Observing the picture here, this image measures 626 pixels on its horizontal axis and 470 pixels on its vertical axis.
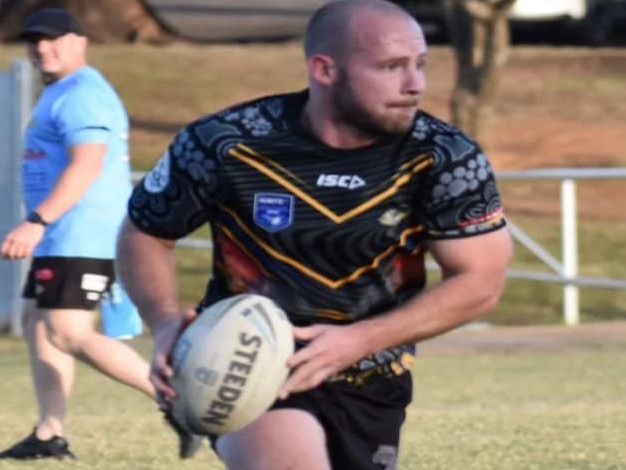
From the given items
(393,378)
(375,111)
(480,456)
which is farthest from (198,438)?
(480,456)

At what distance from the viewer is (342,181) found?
16.1 feet

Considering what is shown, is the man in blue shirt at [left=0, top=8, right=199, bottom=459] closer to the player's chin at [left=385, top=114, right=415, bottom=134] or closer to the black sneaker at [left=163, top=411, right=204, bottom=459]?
the black sneaker at [left=163, top=411, right=204, bottom=459]

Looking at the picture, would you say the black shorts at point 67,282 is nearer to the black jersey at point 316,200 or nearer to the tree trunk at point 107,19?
the black jersey at point 316,200

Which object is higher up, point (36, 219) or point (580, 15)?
point (36, 219)

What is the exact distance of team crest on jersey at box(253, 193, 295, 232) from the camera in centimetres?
495

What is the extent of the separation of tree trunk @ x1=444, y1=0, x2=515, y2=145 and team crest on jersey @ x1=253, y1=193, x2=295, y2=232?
18858 mm

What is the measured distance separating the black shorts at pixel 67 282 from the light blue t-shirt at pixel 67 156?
41 mm

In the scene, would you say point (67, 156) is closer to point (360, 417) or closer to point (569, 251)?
point (360, 417)

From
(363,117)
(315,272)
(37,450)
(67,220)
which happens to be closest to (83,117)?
(67,220)

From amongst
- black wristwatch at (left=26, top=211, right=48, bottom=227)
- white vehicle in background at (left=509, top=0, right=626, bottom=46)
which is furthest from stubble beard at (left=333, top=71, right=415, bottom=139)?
white vehicle in background at (left=509, top=0, right=626, bottom=46)

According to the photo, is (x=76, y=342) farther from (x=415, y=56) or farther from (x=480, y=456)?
(x=415, y=56)

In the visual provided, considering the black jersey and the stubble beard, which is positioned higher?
the stubble beard

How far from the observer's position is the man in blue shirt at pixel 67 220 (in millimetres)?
8109

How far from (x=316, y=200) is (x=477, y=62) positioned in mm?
19596
